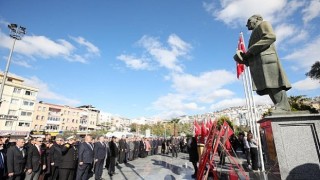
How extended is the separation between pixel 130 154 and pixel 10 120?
48.4m

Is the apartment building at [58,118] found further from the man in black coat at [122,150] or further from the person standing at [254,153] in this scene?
the person standing at [254,153]

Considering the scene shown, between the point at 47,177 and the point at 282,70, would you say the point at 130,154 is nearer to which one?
the point at 47,177

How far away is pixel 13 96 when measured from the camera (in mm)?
54125

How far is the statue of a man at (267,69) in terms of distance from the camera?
4.23 metres

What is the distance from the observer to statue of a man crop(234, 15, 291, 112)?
4.23 meters

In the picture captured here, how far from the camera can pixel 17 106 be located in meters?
54.8

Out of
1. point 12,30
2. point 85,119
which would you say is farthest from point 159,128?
point 12,30

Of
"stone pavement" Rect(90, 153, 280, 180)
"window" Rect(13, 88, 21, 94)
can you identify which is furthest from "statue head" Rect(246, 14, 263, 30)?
"window" Rect(13, 88, 21, 94)

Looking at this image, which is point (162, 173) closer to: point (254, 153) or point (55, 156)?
point (254, 153)

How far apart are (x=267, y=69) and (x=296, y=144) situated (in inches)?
61.4

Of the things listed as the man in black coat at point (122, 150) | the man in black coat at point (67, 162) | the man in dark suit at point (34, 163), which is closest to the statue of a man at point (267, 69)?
the man in black coat at point (67, 162)

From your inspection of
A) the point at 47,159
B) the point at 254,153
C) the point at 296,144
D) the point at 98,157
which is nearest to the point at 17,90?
the point at 47,159

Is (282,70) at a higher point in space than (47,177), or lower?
higher

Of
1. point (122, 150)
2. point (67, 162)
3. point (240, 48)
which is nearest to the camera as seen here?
point (67, 162)
